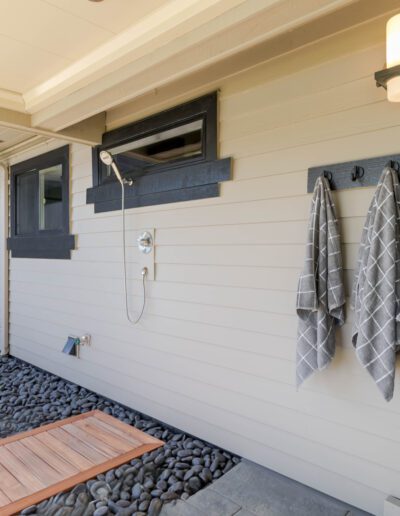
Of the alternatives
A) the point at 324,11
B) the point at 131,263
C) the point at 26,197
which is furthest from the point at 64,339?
the point at 324,11

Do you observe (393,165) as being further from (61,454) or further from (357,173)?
(61,454)

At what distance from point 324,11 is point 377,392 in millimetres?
1661

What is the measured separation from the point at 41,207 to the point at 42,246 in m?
0.46

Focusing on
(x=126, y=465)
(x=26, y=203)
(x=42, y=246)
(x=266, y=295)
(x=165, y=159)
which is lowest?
(x=126, y=465)

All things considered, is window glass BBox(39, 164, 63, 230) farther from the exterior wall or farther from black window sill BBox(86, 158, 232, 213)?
the exterior wall

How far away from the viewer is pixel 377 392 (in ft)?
6.26

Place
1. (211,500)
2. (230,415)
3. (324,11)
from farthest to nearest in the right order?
(230,415)
(211,500)
(324,11)

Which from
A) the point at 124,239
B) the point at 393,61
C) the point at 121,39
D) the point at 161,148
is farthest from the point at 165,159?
the point at 393,61

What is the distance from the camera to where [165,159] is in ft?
10.0

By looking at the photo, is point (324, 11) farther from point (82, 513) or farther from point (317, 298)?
point (82, 513)

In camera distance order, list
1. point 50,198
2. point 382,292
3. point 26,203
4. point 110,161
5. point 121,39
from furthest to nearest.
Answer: point 26,203 < point 50,198 < point 110,161 < point 121,39 < point 382,292

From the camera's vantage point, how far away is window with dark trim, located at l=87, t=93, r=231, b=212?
8.66 feet

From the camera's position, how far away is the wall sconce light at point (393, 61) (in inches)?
63.0

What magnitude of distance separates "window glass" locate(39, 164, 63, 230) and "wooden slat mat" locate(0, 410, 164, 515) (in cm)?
201
